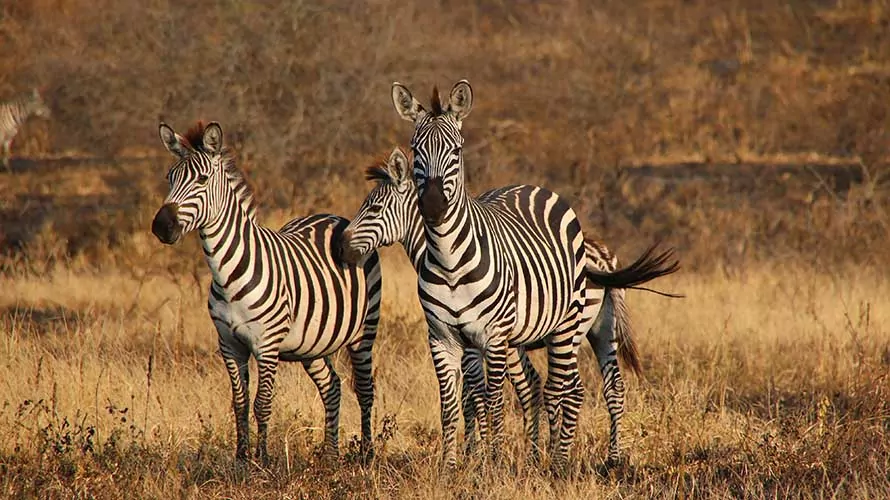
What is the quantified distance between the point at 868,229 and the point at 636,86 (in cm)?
947

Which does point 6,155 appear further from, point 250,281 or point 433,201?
point 433,201

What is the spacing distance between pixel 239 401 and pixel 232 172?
Result: 1.30m

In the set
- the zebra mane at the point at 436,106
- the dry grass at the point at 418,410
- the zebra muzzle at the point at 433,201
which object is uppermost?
the zebra mane at the point at 436,106

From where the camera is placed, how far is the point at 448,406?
6129mm

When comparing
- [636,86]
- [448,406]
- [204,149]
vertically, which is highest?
[636,86]

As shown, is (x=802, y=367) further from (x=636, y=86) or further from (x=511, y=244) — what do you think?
(x=636, y=86)

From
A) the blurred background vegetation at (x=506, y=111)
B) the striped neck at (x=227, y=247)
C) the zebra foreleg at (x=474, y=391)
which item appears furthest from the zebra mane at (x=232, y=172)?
the blurred background vegetation at (x=506, y=111)

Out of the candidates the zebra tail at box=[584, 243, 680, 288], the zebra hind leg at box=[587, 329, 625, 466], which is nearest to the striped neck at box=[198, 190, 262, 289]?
the zebra tail at box=[584, 243, 680, 288]

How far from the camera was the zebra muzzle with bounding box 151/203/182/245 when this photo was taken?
5699 millimetres

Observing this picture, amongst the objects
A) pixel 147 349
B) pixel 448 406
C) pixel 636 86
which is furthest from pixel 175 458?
pixel 636 86

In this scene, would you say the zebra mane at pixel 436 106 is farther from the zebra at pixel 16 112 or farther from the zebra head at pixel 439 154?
the zebra at pixel 16 112

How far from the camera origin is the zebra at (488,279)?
581 cm

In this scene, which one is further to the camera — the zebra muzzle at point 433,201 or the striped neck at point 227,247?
the striped neck at point 227,247

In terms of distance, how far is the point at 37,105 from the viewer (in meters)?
21.7
